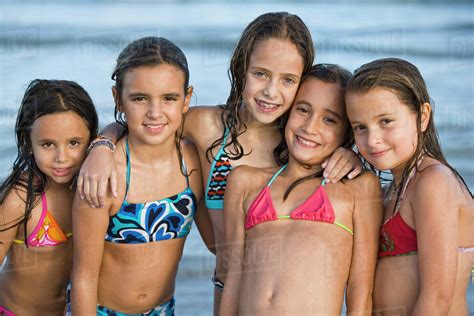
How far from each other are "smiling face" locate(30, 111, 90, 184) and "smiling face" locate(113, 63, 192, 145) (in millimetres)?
239

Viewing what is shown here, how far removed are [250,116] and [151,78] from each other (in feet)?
1.62

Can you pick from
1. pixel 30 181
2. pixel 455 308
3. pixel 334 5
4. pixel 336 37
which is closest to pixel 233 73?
pixel 30 181

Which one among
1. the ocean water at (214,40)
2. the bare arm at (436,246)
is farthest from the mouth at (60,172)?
the ocean water at (214,40)

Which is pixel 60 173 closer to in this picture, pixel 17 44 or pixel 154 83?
pixel 154 83

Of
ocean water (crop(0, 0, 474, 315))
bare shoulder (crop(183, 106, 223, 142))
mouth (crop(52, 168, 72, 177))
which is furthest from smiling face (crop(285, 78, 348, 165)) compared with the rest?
ocean water (crop(0, 0, 474, 315))

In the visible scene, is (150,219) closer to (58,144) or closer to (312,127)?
(58,144)

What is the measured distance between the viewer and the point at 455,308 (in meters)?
3.13

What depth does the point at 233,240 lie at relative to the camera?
3.34m

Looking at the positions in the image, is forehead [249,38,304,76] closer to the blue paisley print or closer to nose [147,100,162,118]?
nose [147,100,162,118]

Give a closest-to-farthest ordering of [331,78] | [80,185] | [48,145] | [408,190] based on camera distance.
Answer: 1. [408,190]
2. [80,185]
3. [331,78]
4. [48,145]

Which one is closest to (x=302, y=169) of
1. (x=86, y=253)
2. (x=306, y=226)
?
(x=306, y=226)

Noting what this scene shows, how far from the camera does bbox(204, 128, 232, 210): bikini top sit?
3504mm

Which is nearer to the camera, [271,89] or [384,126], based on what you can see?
[384,126]

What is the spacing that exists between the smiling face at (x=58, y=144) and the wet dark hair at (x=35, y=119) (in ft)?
0.11
